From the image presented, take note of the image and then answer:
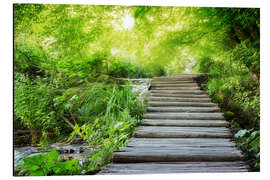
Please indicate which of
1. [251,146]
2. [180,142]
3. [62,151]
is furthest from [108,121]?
[251,146]

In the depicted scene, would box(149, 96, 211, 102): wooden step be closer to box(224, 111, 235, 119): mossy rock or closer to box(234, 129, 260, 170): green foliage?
box(224, 111, 235, 119): mossy rock

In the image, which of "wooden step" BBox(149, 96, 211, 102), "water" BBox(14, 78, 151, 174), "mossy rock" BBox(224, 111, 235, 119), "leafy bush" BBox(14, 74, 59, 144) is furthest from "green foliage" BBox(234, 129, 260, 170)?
"leafy bush" BBox(14, 74, 59, 144)

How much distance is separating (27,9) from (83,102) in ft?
3.46

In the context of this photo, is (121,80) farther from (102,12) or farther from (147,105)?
(102,12)

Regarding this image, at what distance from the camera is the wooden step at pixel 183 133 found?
173cm

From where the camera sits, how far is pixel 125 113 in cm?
212

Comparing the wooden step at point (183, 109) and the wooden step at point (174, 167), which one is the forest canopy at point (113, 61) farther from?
the wooden step at point (174, 167)

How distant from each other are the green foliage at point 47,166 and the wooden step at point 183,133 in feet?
2.09

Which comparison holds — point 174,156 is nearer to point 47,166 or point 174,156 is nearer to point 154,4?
point 47,166

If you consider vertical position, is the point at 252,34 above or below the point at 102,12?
below

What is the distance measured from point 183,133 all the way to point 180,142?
150 millimetres

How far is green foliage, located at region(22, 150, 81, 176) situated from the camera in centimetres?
153
